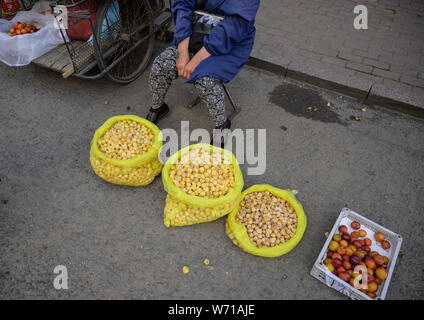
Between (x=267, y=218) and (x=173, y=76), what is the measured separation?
1515 mm

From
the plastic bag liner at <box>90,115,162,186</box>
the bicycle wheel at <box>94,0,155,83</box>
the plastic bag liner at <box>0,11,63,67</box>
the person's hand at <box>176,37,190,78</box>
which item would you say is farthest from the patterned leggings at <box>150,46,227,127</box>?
the plastic bag liner at <box>0,11,63,67</box>

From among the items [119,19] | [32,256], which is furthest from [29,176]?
[119,19]

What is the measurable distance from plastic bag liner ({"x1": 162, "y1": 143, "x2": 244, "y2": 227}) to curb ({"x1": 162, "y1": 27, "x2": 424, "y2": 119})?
1827 millimetres

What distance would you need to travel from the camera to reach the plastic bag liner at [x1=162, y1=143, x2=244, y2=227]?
2037mm

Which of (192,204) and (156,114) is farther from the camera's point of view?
(156,114)

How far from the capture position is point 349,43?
3848 mm

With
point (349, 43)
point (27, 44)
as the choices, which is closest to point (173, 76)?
point (27, 44)

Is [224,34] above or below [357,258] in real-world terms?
above

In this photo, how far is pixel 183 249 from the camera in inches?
86.8

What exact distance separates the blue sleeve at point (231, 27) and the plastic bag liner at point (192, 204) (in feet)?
2.80

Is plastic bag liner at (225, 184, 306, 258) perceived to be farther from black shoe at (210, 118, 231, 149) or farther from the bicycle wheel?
the bicycle wheel

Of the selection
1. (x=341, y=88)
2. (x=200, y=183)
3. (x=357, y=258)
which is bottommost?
(x=357, y=258)

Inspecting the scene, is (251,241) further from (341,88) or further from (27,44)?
(27,44)
